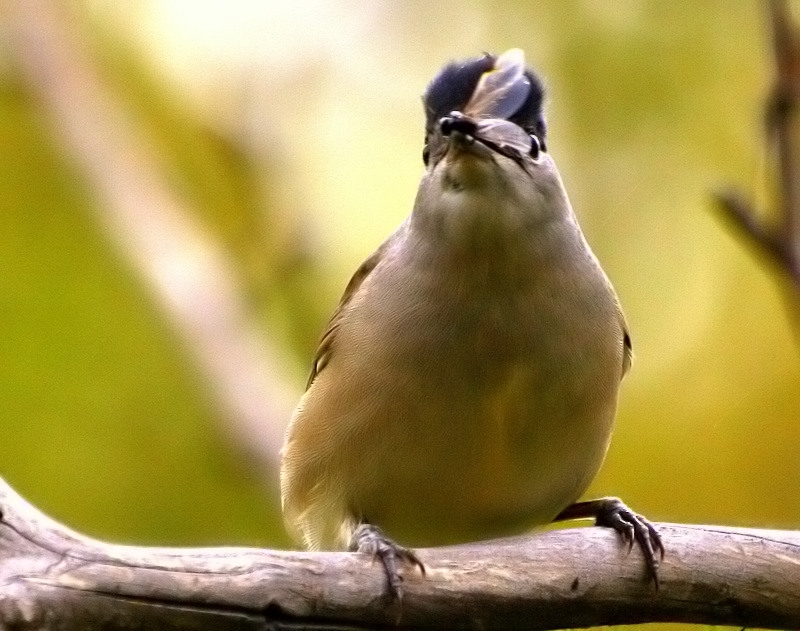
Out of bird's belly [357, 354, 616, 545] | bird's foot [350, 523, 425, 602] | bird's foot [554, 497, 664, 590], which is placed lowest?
bird's foot [554, 497, 664, 590]

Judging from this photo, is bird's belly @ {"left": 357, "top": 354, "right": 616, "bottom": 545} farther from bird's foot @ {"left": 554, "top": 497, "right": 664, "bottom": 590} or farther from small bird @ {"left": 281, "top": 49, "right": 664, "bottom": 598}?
bird's foot @ {"left": 554, "top": 497, "right": 664, "bottom": 590}

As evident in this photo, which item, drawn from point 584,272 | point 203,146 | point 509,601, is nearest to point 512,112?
point 584,272

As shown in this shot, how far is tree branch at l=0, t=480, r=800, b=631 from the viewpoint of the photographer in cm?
235

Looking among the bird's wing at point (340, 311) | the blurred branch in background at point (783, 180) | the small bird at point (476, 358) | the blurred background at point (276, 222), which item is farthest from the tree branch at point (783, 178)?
the blurred background at point (276, 222)

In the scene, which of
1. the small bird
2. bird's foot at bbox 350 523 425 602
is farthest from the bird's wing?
bird's foot at bbox 350 523 425 602

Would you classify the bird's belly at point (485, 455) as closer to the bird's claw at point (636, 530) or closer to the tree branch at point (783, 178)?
the bird's claw at point (636, 530)

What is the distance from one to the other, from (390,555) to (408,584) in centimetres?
9

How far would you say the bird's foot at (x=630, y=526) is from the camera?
2.91 meters

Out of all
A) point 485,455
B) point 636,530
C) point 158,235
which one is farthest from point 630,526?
point 158,235

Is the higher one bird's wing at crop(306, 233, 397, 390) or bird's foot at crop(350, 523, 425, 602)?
bird's wing at crop(306, 233, 397, 390)

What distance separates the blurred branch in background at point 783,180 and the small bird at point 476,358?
495 mm

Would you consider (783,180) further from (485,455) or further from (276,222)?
(276,222)

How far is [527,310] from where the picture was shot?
9.50ft

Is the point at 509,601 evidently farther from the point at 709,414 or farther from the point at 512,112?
the point at 709,414
